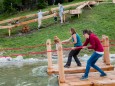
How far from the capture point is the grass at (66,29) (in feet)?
78.1

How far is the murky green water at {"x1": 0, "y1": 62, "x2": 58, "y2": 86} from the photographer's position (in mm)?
13996

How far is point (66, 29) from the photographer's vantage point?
26109mm

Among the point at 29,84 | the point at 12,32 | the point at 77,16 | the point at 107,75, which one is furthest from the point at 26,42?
the point at 107,75

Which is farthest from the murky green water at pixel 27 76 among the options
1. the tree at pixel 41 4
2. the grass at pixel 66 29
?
the tree at pixel 41 4

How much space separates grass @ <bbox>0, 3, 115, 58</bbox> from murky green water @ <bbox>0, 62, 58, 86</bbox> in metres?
3.89

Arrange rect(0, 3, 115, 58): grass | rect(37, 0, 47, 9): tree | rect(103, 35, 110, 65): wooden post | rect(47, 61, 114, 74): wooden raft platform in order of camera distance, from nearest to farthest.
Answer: rect(47, 61, 114, 74): wooden raft platform, rect(103, 35, 110, 65): wooden post, rect(0, 3, 115, 58): grass, rect(37, 0, 47, 9): tree

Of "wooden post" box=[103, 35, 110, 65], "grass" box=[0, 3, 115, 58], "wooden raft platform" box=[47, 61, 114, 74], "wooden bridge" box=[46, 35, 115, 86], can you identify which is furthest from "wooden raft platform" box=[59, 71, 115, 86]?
"grass" box=[0, 3, 115, 58]

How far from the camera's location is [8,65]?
18828 mm

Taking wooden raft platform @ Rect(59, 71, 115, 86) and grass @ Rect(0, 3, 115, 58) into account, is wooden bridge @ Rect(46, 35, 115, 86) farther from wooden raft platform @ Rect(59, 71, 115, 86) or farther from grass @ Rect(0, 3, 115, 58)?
grass @ Rect(0, 3, 115, 58)

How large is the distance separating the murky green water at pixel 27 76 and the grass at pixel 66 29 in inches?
153

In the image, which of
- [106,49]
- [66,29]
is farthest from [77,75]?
[66,29]

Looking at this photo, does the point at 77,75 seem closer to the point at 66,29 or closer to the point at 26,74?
the point at 26,74

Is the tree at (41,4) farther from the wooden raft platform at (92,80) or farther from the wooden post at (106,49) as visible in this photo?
the wooden raft platform at (92,80)

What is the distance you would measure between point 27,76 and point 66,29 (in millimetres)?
11227
